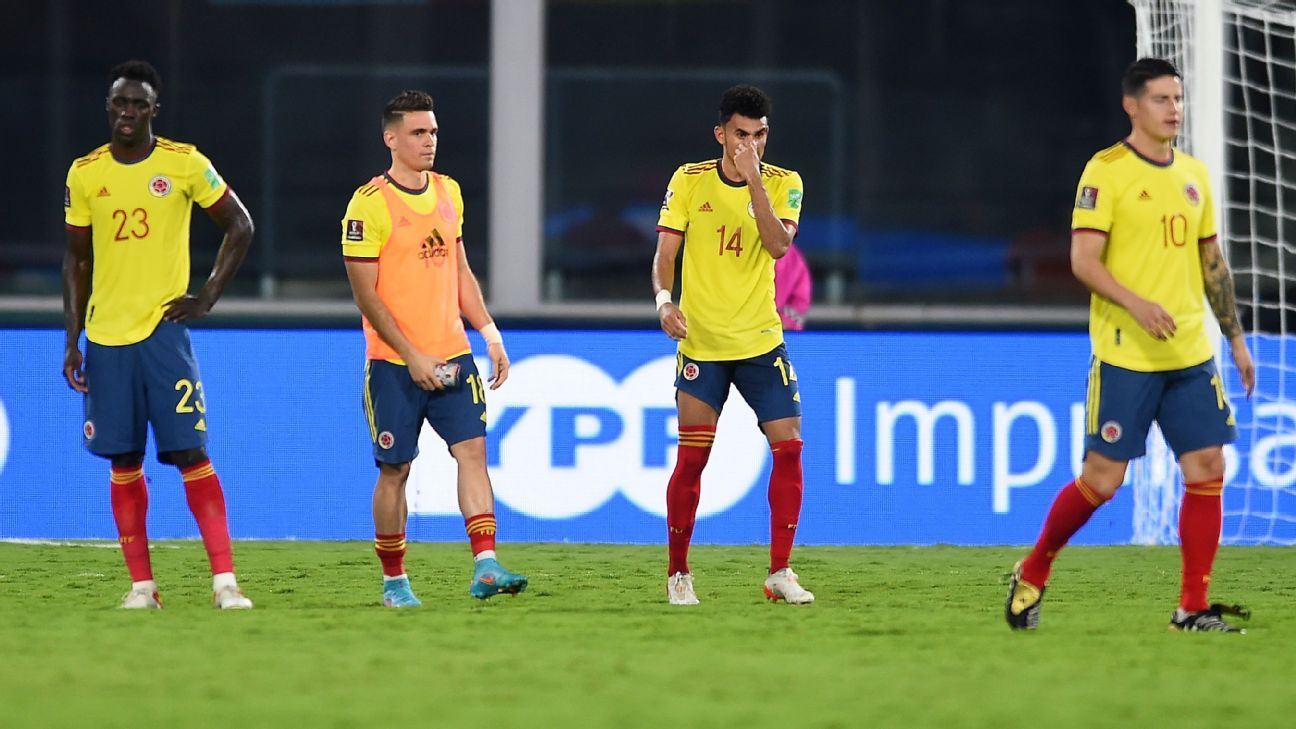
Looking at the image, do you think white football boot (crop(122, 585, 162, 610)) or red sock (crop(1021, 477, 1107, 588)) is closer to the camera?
red sock (crop(1021, 477, 1107, 588))

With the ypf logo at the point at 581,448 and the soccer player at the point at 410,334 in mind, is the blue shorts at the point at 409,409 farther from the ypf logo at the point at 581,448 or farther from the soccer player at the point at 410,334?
the ypf logo at the point at 581,448

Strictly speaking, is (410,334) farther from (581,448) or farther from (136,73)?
(581,448)

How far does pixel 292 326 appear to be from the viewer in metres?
8.91

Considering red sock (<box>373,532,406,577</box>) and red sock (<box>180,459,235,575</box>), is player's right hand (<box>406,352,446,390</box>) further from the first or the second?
red sock (<box>180,459,235,575</box>)

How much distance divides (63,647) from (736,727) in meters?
1.93

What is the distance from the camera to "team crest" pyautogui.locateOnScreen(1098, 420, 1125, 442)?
5.20m

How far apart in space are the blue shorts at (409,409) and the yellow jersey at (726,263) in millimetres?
721

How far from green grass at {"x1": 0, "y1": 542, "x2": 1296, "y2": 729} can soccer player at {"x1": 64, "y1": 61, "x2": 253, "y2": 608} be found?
51 centimetres

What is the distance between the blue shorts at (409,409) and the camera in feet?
19.2

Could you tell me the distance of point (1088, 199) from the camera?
5230 millimetres

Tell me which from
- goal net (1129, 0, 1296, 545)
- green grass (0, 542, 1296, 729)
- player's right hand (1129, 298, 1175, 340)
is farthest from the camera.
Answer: goal net (1129, 0, 1296, 545)

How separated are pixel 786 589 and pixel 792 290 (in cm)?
295

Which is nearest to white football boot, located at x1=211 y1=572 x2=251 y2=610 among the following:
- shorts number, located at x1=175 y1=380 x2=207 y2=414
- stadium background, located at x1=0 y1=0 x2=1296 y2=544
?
shorts number, located at x1=175 y1=380 x2=207 y2=414

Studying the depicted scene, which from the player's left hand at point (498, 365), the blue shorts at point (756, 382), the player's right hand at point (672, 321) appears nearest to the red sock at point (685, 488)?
the blue shorts at point (756, 382)
